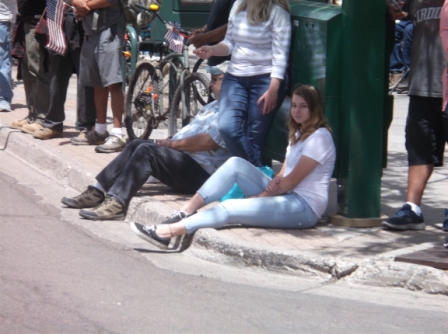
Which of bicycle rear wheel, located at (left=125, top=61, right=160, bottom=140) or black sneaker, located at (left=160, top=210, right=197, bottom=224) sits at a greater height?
bicycle rear wheel, located at (left=125, top=61, right=160, bottom=140)

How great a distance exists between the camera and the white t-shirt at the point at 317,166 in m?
6.04

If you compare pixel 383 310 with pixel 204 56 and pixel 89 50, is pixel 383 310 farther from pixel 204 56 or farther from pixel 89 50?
pixel 89 50

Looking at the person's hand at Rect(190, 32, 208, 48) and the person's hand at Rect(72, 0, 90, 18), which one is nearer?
the person's hand at Rect(190, 32, 208, 48)

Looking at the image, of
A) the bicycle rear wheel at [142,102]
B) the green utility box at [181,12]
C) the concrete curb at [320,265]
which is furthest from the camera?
the green utility box at [181,12]

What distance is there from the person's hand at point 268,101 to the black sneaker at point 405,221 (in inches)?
46.6

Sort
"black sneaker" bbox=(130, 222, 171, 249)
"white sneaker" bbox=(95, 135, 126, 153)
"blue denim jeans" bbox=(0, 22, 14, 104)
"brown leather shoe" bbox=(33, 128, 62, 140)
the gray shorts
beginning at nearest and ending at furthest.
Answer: "black sneaker" bbox=(130, 222, 171, 249) < the gray shorts < "white sneaker" bbox=(95, 135, 126, 153) < "brown leather shoe" bbox=(33, 128, 62, 140) < "blue denim jeans" bbox=(0, 22, 14, 104)

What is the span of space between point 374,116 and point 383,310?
1709 mm

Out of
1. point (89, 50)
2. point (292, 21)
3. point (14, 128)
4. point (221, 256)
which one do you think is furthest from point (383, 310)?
point (14, 128)

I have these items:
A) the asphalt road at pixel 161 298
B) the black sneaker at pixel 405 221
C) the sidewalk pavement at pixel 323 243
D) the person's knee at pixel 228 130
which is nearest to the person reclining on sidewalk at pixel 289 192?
the sidewalk pavement at pixel 323 243

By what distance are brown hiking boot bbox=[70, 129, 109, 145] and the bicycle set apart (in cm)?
30

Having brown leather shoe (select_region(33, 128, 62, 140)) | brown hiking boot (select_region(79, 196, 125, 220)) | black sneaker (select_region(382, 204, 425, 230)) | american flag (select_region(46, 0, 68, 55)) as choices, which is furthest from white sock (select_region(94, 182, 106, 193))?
brown leather shoe (select_region(33, 128, 62, 140))

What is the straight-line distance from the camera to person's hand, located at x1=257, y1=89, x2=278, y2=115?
256 inches

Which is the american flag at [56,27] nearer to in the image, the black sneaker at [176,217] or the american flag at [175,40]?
the american flag at [175,40]

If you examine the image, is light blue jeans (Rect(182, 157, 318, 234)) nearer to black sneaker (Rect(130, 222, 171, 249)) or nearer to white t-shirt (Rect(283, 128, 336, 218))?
white t-shirt (Rect(283, 128, 336, 218))
